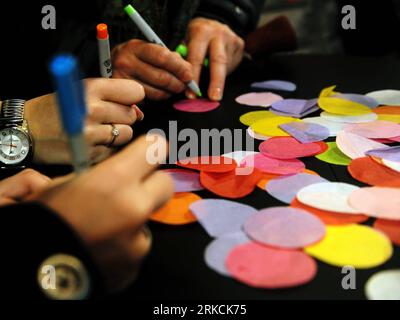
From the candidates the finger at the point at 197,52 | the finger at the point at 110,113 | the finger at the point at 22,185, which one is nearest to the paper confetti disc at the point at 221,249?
the finger at the point at 22,185

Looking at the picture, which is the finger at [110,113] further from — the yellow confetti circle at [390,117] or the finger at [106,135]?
the yellow confetti circle at [390,117]

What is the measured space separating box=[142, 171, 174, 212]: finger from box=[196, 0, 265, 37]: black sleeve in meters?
0.81

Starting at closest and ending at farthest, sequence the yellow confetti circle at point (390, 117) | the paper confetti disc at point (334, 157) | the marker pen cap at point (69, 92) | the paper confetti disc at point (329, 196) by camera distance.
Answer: the marker pen cap at point (69, 92) < the paper confetti disc at point (329, 196) < the paper confetti disc at point (334, 157) < the yellow confetti circle at point (390, 117)

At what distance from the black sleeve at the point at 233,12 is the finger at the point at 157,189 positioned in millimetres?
806

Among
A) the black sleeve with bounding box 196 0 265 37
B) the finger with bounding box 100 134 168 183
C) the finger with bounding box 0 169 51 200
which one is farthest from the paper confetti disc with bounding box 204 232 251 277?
the black sleeve with bounding box 196 0 265 37

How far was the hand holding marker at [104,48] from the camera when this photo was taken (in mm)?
699

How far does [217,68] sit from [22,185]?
55 centimetres

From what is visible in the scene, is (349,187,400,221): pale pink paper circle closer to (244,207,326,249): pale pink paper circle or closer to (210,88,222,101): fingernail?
(244,207,326,249): pale pink paper circle

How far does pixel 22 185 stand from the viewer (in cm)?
56

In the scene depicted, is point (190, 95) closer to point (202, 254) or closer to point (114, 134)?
point (114, 134)

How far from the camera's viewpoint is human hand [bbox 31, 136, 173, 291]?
15.5 inches

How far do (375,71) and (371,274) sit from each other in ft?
2.33
